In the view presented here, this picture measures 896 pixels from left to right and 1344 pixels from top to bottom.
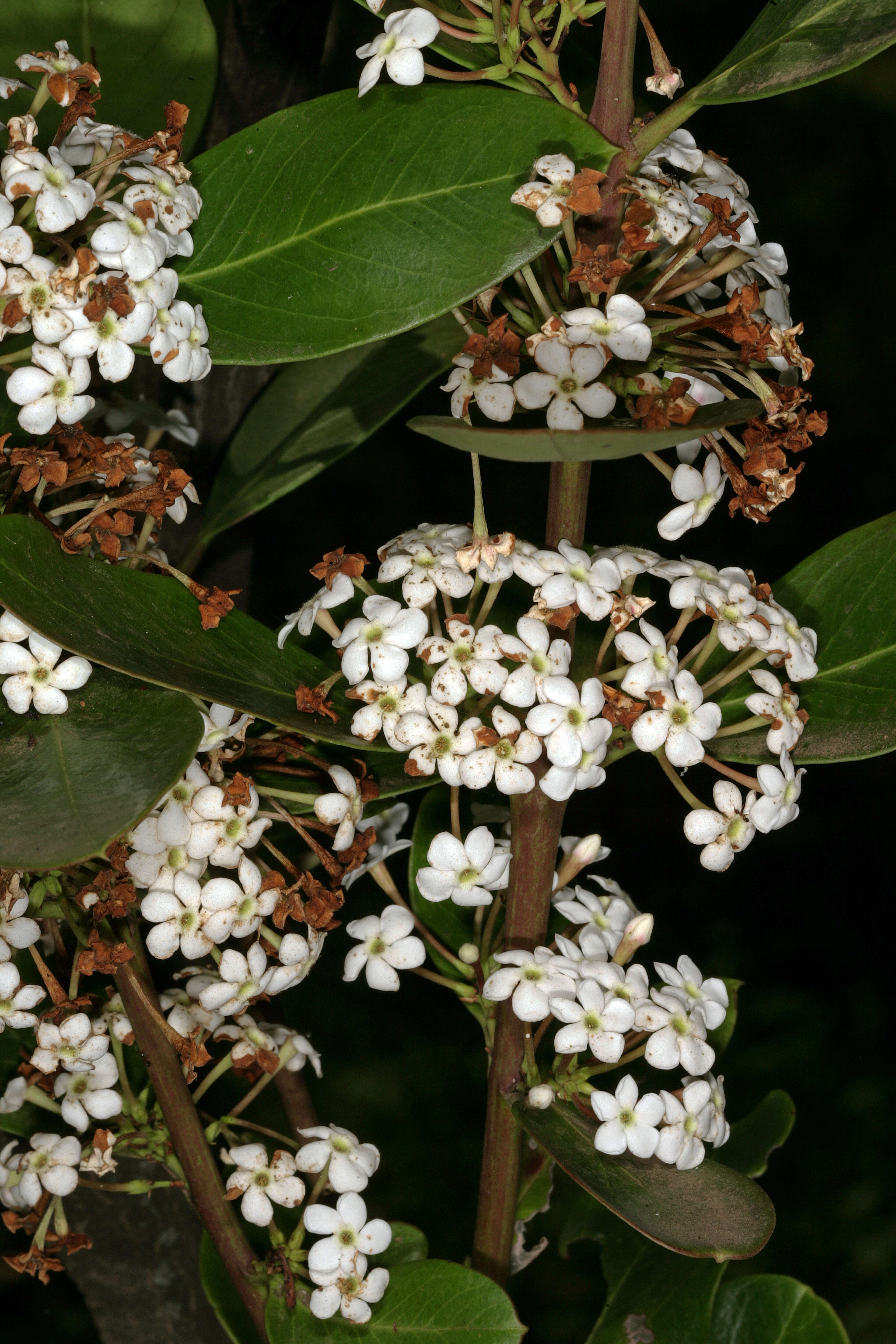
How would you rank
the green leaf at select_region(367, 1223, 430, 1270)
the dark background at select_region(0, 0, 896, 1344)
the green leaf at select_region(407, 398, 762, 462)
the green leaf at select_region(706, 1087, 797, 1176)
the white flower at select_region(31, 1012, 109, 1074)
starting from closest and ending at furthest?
the green leaf at select_region(407, 398, 762, 462) < the white flower at select_region(31, 1012, 109, 1074) < the green leaf at select_region(367, 1223, 430, 1270) < the green leaf at select_region(706, 1087, 797, 1176) < the dark background at select_region(0, 0, 896, 1344)

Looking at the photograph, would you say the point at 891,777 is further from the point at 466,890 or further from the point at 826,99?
the point at 466,890

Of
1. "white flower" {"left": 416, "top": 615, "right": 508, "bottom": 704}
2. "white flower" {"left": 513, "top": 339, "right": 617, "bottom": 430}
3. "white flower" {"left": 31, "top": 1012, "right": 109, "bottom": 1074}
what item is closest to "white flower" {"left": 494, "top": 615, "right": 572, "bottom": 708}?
"white flower" {"left": 416, "top": 615, "right": 508, "bottom": 704}

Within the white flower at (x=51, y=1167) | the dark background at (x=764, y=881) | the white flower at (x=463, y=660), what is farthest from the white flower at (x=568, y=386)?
the dark background at (x=764, y=881)

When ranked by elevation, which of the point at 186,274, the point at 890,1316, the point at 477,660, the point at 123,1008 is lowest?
the point at 890,1316

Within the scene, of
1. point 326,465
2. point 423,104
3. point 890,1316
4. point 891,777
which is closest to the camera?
point 423,104

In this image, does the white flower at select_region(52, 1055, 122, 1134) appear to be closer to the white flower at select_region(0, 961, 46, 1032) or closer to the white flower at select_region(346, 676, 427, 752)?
the white flower at select_region(0, 961, 46, 1032)

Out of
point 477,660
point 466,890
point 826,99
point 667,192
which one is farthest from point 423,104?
point 826,99

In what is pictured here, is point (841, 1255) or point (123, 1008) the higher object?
point (123, 1008)

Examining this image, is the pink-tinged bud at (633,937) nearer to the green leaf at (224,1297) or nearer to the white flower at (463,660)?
the white flower at (463,660)
